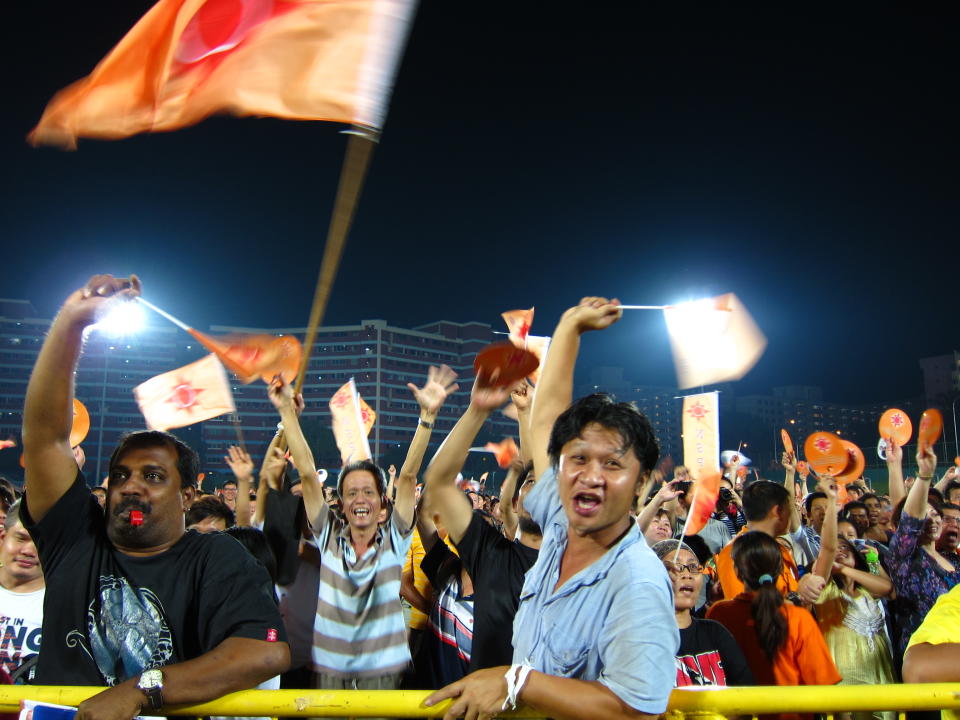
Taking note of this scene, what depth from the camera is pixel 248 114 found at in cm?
379

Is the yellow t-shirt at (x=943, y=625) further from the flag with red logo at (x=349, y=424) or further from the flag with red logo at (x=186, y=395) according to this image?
the flag with red logo at (x=349, y=424)

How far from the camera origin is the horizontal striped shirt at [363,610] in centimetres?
401

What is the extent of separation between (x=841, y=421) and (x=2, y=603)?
152m

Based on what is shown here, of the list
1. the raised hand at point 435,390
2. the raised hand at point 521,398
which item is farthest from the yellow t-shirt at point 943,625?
the raised hand at point 435,390

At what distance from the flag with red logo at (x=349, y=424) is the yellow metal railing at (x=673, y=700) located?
621cm

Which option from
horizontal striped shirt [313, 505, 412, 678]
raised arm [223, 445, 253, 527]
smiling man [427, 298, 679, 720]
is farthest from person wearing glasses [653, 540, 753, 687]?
raised arm [223, 445, 253, 527]

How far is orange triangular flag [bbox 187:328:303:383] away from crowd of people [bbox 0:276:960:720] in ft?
1.91

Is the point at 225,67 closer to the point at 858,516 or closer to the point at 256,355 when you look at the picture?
the point at 256,355

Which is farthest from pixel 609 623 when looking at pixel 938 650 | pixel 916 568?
pixel 916 568

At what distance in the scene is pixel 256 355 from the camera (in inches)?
213

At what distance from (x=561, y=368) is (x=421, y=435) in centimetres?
170

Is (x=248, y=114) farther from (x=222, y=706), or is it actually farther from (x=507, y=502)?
(x=507, y=502)

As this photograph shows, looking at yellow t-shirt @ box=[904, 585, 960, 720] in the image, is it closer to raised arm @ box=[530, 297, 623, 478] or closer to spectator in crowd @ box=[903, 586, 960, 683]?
spectator in crowd @ box=[903, 586, 960, 683]

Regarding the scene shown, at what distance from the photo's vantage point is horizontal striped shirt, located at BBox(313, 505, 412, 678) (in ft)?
13.2
